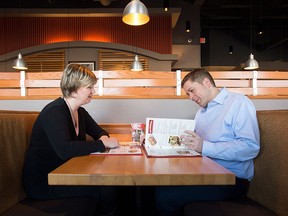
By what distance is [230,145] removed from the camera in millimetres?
1456

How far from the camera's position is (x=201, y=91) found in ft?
5.95

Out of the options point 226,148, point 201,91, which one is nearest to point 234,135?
point 226,148

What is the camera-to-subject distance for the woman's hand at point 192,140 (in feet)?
4.87

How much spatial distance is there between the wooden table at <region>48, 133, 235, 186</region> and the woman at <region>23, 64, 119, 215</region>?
0.98 ft

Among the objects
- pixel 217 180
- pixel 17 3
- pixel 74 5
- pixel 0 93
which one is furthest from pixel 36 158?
pixel 17 3

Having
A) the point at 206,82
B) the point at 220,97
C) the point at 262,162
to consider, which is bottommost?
the point at 262,162

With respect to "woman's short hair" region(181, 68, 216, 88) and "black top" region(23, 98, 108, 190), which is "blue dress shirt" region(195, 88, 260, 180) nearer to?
"woman's short hair" region(181, 68, 216, 88)

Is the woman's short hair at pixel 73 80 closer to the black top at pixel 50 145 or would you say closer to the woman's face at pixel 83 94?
the woman's face at pixel 83 94

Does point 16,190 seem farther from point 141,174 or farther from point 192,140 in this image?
point 192,140

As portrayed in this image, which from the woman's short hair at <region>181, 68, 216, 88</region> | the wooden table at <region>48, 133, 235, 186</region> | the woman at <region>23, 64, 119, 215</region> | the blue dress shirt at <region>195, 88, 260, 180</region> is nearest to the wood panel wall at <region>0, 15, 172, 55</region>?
the woman's short hair at <region>181, 68, 216, 88</region>

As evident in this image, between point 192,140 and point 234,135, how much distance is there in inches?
10.5

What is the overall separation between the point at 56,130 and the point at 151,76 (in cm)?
249

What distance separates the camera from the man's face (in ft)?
5.92

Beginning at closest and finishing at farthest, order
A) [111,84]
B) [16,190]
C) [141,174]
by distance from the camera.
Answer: [141,174] → [16,190] → [111,84]
